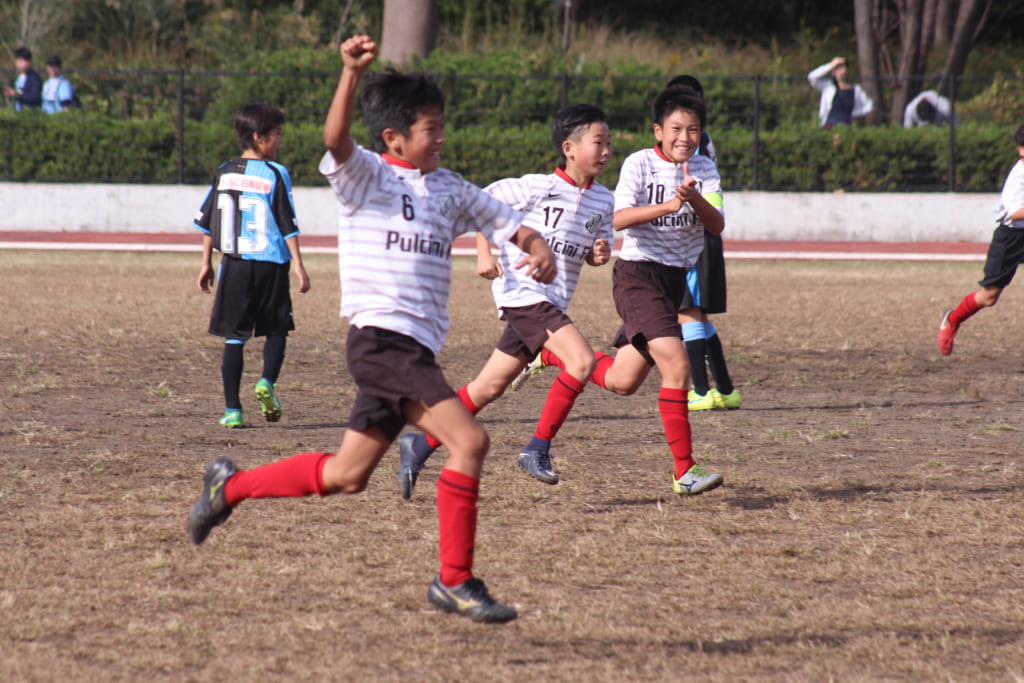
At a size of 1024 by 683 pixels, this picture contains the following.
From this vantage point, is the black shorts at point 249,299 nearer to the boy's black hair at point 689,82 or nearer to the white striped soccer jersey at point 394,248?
the boy's black hair at point 689,82

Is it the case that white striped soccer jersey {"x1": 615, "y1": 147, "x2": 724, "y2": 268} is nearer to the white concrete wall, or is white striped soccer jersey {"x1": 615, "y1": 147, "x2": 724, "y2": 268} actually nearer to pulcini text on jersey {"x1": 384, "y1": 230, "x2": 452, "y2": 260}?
pulcini text on jersey {"x1": 384, "y1": 230, "x2": 452, "y2": 260}

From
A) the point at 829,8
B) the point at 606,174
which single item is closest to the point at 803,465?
the point at 606,174

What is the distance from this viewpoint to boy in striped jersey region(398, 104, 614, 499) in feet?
18.3

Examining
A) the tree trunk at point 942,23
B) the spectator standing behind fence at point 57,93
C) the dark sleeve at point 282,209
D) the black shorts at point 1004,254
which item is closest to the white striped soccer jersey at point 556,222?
the dark sleeve at point 282,209

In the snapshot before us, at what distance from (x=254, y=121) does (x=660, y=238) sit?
7.70ft

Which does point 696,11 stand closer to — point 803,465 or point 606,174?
point 606,174

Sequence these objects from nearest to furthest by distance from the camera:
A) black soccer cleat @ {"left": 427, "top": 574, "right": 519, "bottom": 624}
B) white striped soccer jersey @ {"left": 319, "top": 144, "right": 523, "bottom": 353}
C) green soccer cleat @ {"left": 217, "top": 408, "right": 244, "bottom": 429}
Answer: black soccer cleat @ {"left": 427, "top": 574, "right": 519, "bottom": 624}
white striped soccer jersey @ {"left": 319, "top": 144, "right": 523, "bottom": 353}
green soccer cleat @ {"left": 217, "top": 408, "right": 244, "bottom": 429}

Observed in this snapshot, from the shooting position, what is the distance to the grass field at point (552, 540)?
354 cm

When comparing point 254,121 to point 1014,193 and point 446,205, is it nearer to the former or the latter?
point 446,205

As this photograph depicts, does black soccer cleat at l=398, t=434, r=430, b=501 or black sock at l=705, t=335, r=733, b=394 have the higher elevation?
black sock at l=705, t=335, r=733, b=394

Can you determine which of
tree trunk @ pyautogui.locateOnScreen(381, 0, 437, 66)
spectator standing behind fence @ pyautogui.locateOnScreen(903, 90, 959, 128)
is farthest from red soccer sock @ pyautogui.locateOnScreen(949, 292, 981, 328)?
tree trunk @ pyautogui.locateOnScreen(381, 0, 437, 66)

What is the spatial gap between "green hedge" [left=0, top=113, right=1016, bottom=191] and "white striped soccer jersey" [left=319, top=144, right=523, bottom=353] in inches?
675

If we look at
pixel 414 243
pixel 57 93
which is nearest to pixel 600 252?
pixel 414 243

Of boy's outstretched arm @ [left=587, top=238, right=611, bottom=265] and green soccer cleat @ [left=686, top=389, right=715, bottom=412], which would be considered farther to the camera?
green soccer cleat @ [left=686, top=389, right=715, bottom=412]
